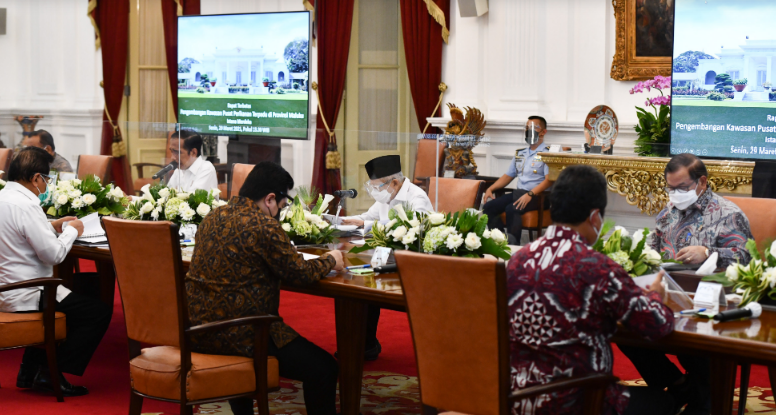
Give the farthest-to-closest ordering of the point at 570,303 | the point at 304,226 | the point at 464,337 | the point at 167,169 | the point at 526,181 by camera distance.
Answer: the point at 526,181, the point at 167,169, the point at 304,226, the point at 464,337, the point at 570,303

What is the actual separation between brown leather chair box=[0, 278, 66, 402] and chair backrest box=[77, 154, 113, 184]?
279cm

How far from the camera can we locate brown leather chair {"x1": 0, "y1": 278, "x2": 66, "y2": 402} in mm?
3674

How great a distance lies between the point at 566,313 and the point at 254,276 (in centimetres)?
124

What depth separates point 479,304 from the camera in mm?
2234

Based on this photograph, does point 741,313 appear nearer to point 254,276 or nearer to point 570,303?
point 570,303

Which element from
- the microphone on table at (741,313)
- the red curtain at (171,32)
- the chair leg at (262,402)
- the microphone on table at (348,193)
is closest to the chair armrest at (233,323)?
the chair leg at (262,402)

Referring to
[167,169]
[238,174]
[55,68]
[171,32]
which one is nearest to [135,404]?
[238,174]

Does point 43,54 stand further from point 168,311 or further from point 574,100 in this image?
point 168,311

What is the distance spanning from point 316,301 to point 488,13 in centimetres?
378

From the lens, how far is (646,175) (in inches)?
251

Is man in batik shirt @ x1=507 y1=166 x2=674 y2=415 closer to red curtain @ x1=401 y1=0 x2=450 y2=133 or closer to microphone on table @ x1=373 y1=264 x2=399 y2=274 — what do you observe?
microphone on table @ x1=373 y1=264 x2=399 y2=274

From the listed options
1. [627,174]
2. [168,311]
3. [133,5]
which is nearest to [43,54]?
[133,5]

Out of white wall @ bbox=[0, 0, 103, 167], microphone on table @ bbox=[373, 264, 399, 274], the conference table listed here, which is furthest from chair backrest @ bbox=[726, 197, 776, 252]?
white wall @ bbox=[0, 0, 103, 167]

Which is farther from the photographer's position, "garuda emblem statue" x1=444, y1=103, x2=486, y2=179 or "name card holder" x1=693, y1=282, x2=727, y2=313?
"garuda emblem statue" x1=444, y1=103, x2=486, y2=179
